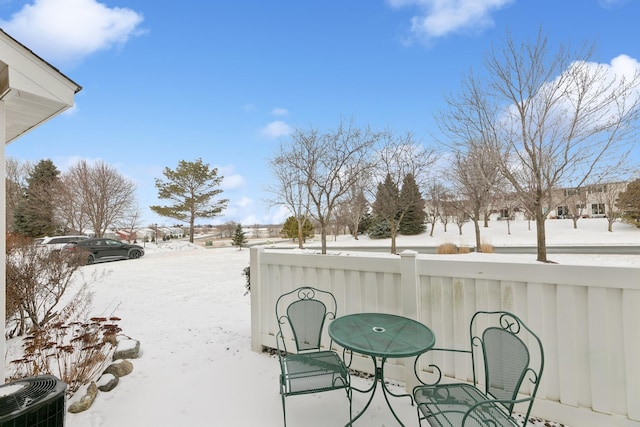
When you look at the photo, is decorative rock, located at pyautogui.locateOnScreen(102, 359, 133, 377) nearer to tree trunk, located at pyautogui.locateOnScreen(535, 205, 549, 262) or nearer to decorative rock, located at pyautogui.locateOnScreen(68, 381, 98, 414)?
decorative rock, located at pyautogui.locateOnScreen(68, 381, 98, 414)

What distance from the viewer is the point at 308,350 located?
2.93m

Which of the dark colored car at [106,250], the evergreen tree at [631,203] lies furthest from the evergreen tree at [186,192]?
the evergreen tree at [631,203]

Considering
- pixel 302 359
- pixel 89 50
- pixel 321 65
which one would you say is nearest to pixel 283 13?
pixel 321 65

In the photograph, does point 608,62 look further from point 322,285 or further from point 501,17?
point 322,285

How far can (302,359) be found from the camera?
243 cm

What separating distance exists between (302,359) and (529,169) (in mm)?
10365

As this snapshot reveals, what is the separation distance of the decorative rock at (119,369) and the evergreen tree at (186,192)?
25.3 m

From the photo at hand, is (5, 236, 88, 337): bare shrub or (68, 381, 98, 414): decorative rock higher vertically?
(5, 236, 88, 337): bare shrub

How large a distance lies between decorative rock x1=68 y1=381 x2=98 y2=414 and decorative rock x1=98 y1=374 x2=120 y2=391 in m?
0.05

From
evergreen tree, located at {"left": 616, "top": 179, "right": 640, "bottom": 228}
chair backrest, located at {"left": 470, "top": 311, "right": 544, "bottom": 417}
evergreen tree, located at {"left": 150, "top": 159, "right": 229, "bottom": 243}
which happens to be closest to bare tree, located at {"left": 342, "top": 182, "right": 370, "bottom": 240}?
evergreen tree, located at {"left": 150, "top": 159, "right": 229, "bottom": 243}

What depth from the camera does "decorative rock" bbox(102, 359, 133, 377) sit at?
287 centimetres

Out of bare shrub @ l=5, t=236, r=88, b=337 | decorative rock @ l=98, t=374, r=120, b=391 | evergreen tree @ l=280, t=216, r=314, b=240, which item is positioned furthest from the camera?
evergreen tree @ l=280, t=216, r=314, b=240

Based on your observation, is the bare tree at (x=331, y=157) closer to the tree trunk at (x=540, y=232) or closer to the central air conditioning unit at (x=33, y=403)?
the tree trunk at (x=540, y=232)

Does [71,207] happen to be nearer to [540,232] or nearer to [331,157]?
[331,157]
